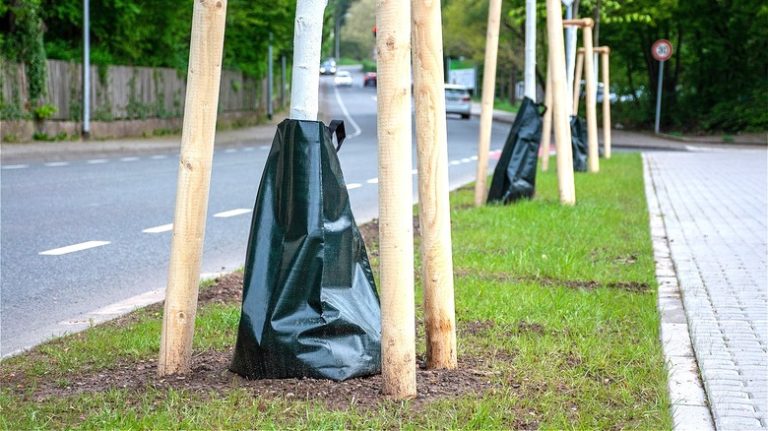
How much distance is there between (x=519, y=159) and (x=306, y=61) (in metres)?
8.21

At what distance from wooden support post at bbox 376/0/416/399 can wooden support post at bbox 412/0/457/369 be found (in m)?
0.47

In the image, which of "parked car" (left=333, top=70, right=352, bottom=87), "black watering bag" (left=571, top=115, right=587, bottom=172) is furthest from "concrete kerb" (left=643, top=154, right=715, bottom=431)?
"parked car" (left=333, top=70, right=352, bottom=87)

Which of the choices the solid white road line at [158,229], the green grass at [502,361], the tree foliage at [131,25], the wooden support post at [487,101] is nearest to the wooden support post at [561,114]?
the wooden support post at [487,101]

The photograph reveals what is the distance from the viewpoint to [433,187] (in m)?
5.36

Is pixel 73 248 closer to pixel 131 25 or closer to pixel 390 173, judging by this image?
pixel 390 173

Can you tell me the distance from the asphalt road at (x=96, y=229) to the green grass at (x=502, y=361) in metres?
0.92

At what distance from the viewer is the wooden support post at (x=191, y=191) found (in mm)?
4996

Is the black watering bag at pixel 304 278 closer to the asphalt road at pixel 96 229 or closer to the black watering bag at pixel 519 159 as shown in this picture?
the asphalt road at pixel 96 229

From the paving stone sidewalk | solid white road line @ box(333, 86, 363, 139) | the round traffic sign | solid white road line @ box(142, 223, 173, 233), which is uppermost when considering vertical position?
the round traffic sign

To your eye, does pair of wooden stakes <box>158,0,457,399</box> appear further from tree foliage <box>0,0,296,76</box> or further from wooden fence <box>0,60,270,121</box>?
tree foliage <box>0,0,296,76</box>

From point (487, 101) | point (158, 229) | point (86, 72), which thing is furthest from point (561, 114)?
point (86, 72)

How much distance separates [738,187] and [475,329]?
13086 millimetres

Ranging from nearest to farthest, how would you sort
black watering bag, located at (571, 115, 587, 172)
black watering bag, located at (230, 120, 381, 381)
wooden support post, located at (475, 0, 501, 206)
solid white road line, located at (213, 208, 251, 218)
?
black watering bag, located at (230, 120, 381, 381) → wooden support post, located at (475, 0, 501, 206) → solid white road line, located at (213, 208, 251, 218) → black watering bag, located at (571, 115, 587, 172)

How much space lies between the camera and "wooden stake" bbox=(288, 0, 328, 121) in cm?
520
